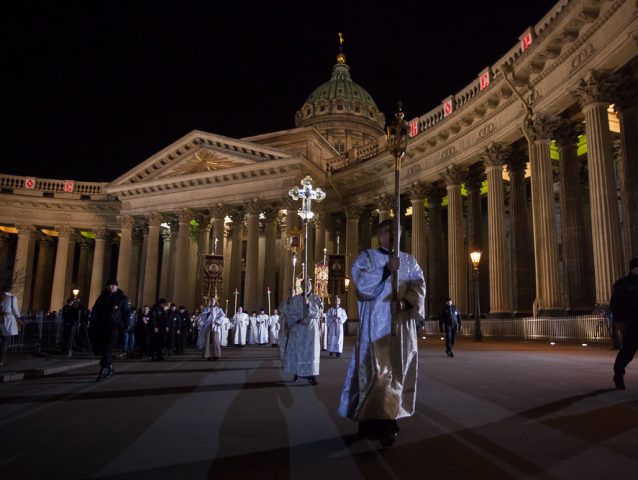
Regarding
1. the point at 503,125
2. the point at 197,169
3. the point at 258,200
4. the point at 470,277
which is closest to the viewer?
the point at 503,125

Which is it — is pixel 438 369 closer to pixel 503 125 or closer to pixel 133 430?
pixel 133 430

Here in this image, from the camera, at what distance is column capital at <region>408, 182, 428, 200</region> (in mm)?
30000

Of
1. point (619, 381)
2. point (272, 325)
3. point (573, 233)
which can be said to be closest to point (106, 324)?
point (619, 381)

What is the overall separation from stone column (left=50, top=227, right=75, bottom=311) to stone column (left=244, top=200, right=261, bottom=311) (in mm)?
16753

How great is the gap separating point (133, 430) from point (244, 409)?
167 centimetres

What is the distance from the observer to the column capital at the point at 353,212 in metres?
36.2

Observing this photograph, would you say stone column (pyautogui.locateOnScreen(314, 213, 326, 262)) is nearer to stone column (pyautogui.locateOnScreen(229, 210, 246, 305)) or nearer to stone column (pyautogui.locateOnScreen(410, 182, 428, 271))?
stone column (pyautogui.locateOnScreen(229, 210, 246, 305))

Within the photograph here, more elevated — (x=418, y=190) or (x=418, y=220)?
(x=418, y=190)

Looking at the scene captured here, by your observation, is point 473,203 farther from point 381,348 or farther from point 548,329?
point 381,348

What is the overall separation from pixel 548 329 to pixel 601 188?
553cm

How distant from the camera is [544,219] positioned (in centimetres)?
2061

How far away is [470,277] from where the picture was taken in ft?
91.9

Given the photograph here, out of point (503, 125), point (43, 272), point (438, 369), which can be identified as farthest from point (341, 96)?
point (438, 369)

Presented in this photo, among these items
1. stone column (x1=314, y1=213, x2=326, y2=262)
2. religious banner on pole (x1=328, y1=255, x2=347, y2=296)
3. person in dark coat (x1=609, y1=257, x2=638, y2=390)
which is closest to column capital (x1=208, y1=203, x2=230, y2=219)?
stone column (x1=314, y1=213, x2=326, y2=262)
